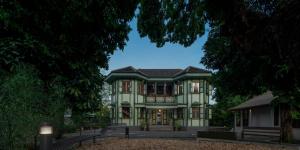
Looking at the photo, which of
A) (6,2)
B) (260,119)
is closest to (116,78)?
(260,119)

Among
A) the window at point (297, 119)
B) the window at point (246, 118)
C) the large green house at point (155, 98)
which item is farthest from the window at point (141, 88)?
the window at point (297, 119)

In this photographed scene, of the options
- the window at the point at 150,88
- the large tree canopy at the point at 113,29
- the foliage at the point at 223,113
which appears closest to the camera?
the large tree canopy at the point at 113,29

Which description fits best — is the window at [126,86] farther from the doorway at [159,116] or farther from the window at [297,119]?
the window at [297,119]

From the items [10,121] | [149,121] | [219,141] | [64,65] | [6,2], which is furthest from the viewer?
[149,121]

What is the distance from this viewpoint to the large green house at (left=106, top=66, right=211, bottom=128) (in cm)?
4450

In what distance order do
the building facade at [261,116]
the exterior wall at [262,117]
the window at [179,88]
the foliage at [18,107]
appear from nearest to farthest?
the foliage at [18,107], the building facade at [261,116], the exterior wall at [262,117], the window at [179,88]

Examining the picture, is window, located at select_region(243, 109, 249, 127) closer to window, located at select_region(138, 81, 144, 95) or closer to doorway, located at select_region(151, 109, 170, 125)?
doorway, located at select_region(151, 109, 170, 125)

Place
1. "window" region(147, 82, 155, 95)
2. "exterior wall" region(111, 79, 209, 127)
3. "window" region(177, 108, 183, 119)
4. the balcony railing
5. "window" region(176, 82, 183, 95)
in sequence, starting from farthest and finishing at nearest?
"window" region(147, 82, 155, 95), the balcony railing, "window" region(177, 108, 183, 119), "window" region(176, 82, 183, 95), "exterior wall" region(111, 79, 209, 127)

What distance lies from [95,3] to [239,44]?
4.39 meters

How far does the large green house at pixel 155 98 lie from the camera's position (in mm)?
44500

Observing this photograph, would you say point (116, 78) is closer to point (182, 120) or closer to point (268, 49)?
point (182, 120)

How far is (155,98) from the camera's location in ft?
156

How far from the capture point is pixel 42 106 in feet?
39.7

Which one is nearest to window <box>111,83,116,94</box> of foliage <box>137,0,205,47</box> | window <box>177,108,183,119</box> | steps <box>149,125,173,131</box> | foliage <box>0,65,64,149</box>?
steps <box>149,125,173,131</box>
